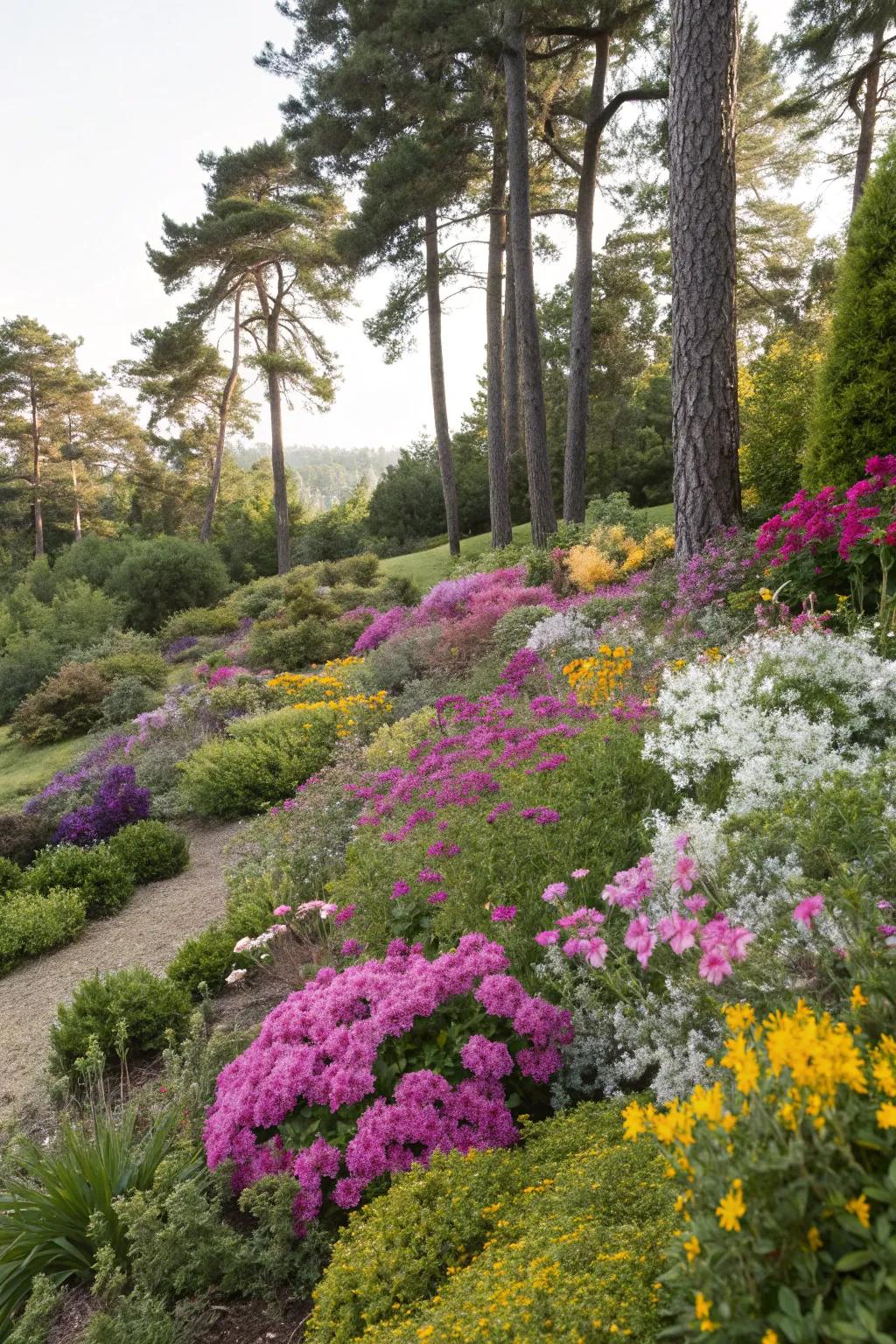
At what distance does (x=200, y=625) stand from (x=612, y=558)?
9962mm

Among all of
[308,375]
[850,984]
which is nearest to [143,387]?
[308,375]

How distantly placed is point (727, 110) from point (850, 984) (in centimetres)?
666

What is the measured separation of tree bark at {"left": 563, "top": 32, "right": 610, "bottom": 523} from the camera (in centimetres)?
1221

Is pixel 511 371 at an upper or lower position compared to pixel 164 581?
upper

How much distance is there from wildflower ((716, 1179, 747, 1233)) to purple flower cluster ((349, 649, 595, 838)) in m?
2.05

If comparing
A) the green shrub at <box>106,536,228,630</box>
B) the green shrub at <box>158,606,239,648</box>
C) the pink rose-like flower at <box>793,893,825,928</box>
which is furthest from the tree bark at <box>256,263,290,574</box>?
the pink rose-like flower at <box>793,893,825,928</box>

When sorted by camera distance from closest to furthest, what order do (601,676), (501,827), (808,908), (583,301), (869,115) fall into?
(808,908), (501,827), (601,676), (583,301), (869,115)

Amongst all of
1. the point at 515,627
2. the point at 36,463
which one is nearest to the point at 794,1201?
the point at 515,627

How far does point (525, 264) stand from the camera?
11.6m

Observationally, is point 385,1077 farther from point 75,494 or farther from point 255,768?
point 75,494

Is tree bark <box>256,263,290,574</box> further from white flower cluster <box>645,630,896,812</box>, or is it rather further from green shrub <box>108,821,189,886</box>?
white flower cluster <box>645,630,896,812</box>

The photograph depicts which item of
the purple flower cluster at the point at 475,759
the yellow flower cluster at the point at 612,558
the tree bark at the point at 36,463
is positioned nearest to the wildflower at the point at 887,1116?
the purple flower cluster at the point at 475,759

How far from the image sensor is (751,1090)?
40.4 inches

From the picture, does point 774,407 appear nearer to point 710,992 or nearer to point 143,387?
point 710,992
